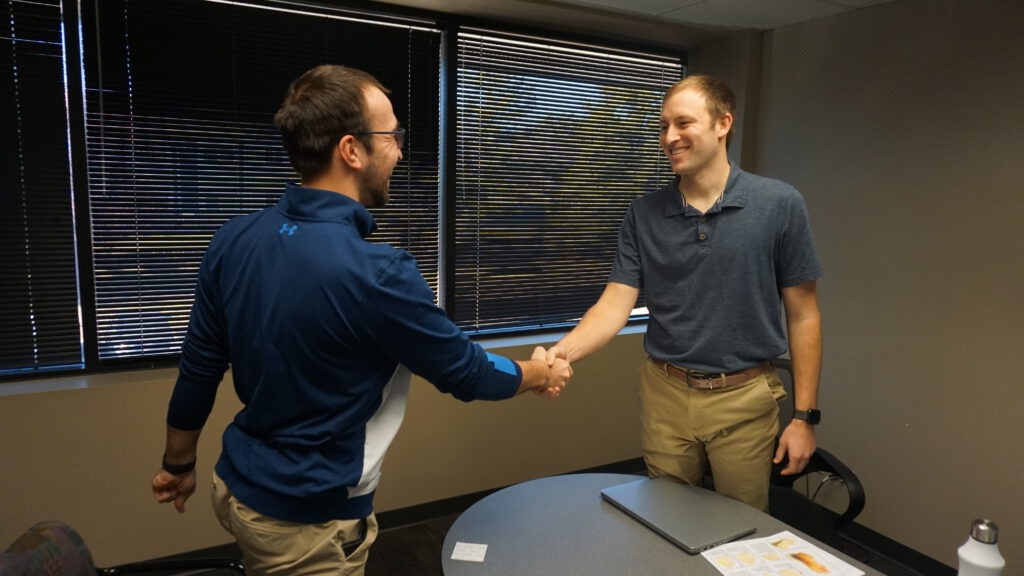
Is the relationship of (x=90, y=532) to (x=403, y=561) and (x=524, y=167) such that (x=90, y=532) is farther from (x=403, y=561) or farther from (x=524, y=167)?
(x=524, y=167)

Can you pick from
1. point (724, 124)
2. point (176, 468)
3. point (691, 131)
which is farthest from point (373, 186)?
point (724, 124)

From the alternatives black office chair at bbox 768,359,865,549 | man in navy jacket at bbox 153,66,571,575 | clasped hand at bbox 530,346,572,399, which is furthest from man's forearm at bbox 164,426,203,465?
black office chair at bbox 768,359,865,549

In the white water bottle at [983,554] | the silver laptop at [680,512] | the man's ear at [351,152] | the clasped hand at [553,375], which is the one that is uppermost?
the man's ear at [351,152]

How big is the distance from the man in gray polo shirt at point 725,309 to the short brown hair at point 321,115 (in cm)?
94

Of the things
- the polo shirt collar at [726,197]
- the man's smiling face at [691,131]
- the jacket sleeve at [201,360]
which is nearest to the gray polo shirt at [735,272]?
the polo shirt collar at [726,197]

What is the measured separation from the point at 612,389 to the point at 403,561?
4.57 ft

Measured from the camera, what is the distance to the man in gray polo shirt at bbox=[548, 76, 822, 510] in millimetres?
1884

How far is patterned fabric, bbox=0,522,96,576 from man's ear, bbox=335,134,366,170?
1.02m

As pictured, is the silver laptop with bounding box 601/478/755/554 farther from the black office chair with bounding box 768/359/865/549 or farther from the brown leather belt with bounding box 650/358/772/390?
the black office chair with bounding box 768/359/865/549

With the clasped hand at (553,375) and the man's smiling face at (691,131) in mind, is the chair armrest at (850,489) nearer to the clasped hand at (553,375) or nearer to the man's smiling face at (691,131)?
the clasped hand at (553,375)

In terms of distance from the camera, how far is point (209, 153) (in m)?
2.71

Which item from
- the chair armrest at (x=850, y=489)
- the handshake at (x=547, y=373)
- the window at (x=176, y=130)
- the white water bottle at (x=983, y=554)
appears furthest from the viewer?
the window at (x=176, y=130)

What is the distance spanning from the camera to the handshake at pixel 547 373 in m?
1.75

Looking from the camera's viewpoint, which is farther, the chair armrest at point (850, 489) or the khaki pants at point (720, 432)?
the chair armrest at point (850, 489)
